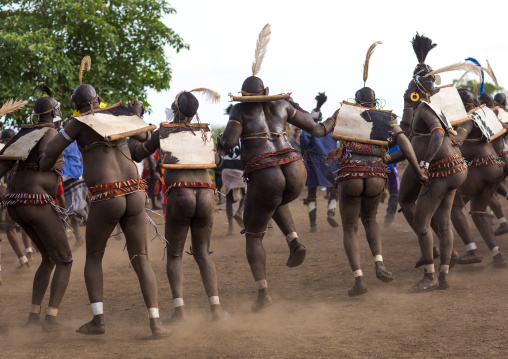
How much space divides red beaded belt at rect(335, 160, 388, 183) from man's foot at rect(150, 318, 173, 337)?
8.08 ft

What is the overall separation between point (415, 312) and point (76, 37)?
15.6 metres

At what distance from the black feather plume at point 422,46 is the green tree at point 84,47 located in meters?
11.7

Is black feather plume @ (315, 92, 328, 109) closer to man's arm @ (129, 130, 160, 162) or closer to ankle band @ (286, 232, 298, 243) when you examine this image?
ankle band @ (286, 232, 298, 243)

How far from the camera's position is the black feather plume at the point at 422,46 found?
7055mm

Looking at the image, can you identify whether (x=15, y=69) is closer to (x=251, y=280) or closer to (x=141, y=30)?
(x=141, y=30)

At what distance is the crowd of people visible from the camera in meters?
5.29

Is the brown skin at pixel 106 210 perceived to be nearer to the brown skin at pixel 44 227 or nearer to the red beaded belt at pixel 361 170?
the brown skin at pixel 44 227

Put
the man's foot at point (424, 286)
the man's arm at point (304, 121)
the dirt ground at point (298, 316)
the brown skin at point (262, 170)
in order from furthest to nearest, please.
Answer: the man's foot at point (424, 286)
the man's arm at point (304, 121)
the brown skin at point (262, 170)
the dirt ground at point (298, 316)

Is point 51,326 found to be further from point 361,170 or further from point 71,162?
point 71,162

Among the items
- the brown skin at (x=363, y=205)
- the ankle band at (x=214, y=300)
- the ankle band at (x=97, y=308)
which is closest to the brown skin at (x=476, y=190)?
the brown skin at (x=363, y=205)

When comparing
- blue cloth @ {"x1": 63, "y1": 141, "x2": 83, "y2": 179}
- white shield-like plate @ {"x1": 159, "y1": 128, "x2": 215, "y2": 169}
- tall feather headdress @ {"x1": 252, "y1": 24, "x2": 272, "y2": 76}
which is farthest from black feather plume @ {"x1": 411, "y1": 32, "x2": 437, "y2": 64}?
blue cloth @ {"x1": 63, "y1": 141, "x2": 83, "y2": 179}

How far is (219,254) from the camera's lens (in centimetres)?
987

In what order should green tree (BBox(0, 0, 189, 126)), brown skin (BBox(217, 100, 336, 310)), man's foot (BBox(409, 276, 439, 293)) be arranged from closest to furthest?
brown skin (BBox(217, 100, 336, 310)) < man's foot (BBox(409, 276, 439, 293)) < green tree (BBox(0, 0, 189, 126))

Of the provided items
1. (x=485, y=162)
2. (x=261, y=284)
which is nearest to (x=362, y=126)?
(x=261, y=284)
